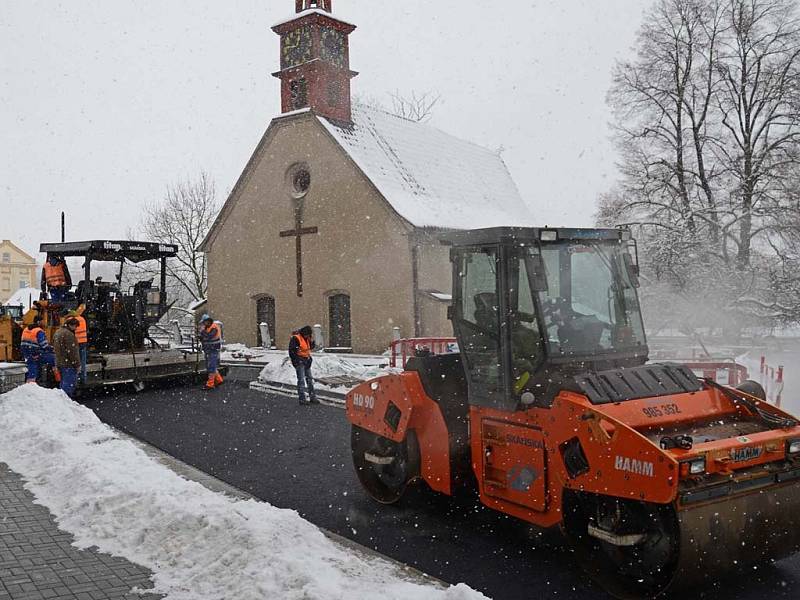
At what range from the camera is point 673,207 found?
2430 centimetres

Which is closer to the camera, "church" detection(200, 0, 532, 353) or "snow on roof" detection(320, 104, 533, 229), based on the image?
"church" detection(200, 0, 532, 353)

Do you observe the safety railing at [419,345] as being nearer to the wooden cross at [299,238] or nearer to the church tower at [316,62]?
Answer: the wooden cross at [299,238]

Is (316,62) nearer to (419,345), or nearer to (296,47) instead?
(296,47)

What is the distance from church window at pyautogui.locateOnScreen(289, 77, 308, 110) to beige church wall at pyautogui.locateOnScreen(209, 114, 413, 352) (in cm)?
75

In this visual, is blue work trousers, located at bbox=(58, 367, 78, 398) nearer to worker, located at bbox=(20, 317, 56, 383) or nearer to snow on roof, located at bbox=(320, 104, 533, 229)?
worker, located at bbox=(20, 317, 56, 383)

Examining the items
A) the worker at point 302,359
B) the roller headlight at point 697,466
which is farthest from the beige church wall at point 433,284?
the roller headlight at point 697,466

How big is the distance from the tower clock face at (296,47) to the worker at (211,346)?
14.3 m

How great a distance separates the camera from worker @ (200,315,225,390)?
15.8 meters

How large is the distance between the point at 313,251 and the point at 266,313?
145 inches

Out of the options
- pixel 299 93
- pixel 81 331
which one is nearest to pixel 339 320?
pixel 299 93

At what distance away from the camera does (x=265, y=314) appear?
2861 cm

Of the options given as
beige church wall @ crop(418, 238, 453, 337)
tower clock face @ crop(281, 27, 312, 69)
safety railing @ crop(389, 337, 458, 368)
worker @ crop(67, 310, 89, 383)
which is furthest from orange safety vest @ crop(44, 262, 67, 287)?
tower clock face @ crop(281, 27, 312, 69)

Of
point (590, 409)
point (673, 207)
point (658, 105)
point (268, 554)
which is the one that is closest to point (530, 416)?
point (590, 409)

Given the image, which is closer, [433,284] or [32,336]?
[32,336]
